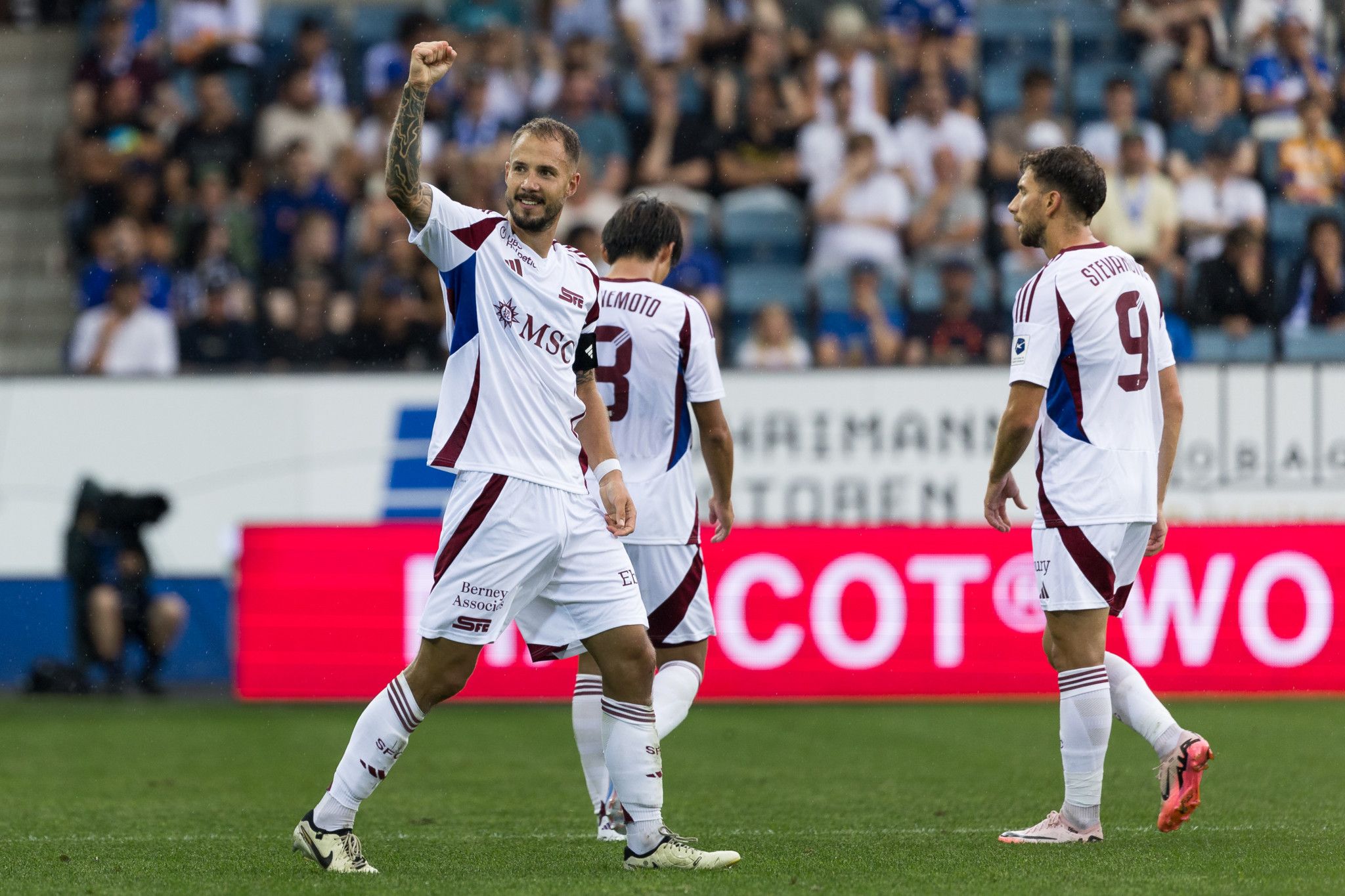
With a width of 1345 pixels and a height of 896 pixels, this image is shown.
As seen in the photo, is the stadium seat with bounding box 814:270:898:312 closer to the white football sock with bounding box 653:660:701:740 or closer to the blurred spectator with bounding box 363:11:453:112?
the blurred spectator with bounding box 363:11:453:112

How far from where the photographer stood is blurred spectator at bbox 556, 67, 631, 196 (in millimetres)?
15422

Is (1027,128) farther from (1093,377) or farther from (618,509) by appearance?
(618,509)

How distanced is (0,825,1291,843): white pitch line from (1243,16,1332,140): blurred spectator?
10.6 metres

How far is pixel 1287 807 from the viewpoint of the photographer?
695cm

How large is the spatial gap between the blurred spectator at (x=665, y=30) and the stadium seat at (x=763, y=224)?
1.75 m

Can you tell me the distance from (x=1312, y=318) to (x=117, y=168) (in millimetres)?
9921

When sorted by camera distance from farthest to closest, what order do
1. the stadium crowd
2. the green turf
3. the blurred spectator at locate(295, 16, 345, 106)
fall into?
the blurred spectator at locate(295, 16, 345, 106) → the stadium crowd → the green turf

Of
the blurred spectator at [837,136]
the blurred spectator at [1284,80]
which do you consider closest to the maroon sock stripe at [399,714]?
the blurred spectator at [837,136]

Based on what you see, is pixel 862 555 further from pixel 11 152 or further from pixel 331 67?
pixel 11 152

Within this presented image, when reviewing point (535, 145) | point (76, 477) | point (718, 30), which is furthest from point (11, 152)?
point (535, 145)

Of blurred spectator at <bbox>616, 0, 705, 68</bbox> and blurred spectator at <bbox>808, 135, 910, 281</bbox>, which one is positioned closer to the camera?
blurred spectator at <bbox>808, 135, 910, 281</bbox>

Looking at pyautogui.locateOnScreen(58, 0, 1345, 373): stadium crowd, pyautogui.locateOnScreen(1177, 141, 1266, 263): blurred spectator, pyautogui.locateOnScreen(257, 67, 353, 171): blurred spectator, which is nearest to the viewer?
pyautogui.locateOnScreen(58, 0, 1345, 373): stadium crowd

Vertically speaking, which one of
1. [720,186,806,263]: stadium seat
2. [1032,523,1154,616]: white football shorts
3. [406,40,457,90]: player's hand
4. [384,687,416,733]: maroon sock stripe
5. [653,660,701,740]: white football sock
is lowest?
[653,660,701,740]: white football sock

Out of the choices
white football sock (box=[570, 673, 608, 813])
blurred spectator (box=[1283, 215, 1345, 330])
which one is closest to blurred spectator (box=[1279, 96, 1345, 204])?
blurred spectator (box=[1283, 215, 1345, 330])
